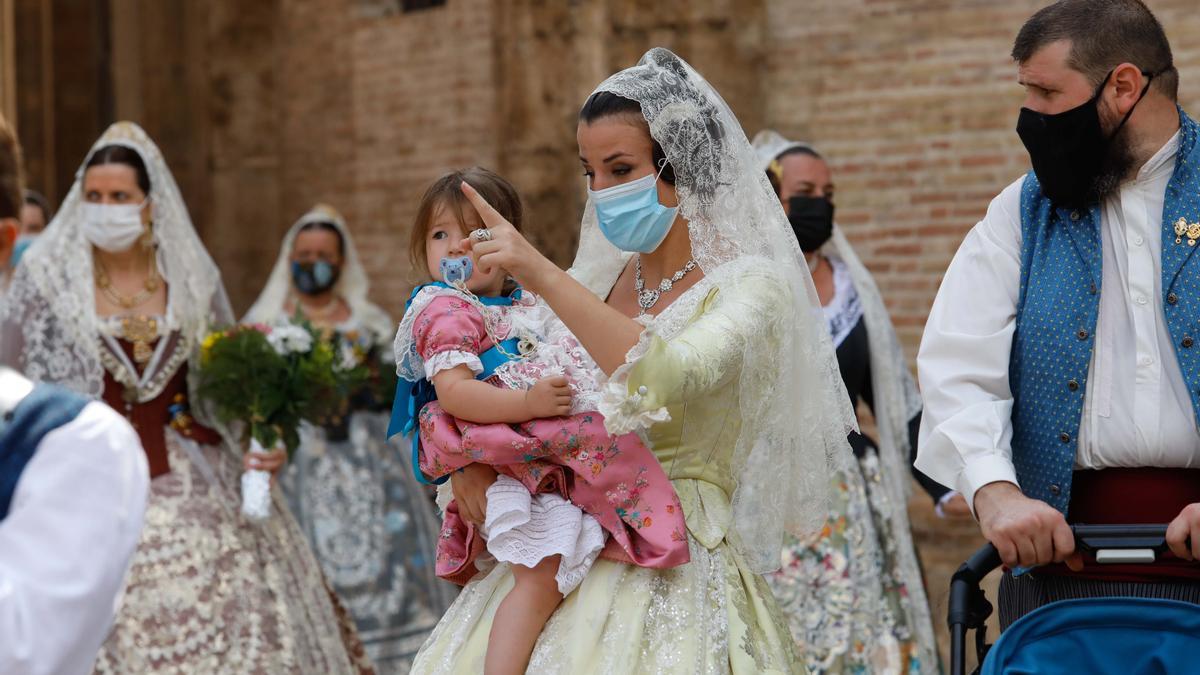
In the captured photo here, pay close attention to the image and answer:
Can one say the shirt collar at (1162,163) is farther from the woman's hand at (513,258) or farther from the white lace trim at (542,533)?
the white lace trim at (542,533)

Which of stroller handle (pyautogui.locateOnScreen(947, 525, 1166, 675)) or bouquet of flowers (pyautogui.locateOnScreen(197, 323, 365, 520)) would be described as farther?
bouquet of flowers (pyautogui.locateOnScreen(197, 323, 365, 520))

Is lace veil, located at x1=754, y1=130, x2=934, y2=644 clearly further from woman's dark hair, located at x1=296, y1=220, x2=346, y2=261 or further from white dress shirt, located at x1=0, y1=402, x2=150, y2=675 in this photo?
white dress shirt, located at x1=0, y1=402, x2=150, y2=675

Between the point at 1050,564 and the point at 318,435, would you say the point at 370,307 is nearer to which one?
the point at 318,435

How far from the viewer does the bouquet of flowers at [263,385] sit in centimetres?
591

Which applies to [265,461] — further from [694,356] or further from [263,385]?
[694,356]

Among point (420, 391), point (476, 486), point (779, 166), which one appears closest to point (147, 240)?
point (779, 166)

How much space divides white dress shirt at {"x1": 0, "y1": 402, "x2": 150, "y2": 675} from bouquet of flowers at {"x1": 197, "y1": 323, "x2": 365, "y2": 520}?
146 inches

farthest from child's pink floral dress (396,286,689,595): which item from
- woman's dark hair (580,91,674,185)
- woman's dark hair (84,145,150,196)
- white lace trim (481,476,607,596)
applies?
woman's dark hair (84,145,150,196)

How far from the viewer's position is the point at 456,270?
3.70m

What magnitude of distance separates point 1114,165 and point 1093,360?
0.43 m

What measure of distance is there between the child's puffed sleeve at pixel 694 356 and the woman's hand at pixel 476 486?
0.35m

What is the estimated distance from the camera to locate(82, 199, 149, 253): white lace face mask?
594cm

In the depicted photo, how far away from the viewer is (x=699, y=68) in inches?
326

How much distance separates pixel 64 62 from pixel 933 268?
7771 mm
